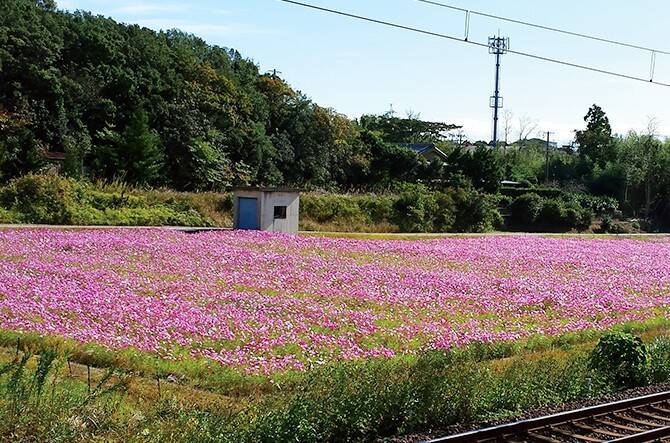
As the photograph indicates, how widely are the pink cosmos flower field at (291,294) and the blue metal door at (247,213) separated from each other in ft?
10.9

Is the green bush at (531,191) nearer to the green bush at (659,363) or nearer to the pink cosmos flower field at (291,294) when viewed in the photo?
the pink cosmos flower field at (291,294)

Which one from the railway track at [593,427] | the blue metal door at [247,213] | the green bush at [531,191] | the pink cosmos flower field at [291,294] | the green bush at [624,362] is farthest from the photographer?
the green bush at [531,191]

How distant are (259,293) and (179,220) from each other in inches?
840

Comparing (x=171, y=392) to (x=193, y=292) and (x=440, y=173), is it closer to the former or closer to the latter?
(x=193, y=292)

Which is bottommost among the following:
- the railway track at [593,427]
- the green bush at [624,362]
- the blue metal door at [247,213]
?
the railway track at [593,427]

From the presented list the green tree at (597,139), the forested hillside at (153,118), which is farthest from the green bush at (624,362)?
the green tree at (597,139)

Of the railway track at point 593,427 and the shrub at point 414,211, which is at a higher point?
the shrub at point 414,211

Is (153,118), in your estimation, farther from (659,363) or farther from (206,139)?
(659,363)

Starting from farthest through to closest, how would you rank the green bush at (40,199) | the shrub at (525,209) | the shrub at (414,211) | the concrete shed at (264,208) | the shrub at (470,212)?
1. the shrub at (525,209)
2. the shrub at (470,212)
3. the shrub at (414,211)
4. the concrete shed at (264,208)
5. the green bush at (40,199)

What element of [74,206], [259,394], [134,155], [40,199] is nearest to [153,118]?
[134,155]

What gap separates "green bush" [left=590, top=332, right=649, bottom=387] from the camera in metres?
14.3

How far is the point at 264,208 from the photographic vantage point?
3841 centimetres

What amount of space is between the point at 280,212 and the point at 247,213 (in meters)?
1.57

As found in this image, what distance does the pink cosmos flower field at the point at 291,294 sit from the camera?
633 inches
